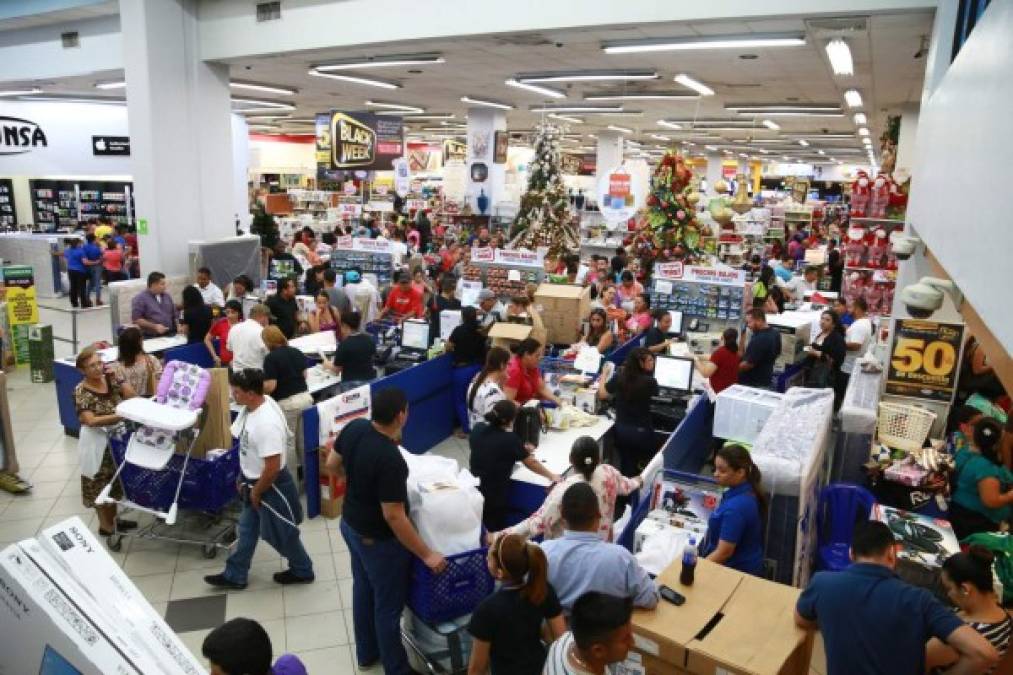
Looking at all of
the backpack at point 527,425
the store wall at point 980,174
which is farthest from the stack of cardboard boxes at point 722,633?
the backpack at point 527,425

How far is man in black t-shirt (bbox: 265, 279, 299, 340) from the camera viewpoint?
8.98m

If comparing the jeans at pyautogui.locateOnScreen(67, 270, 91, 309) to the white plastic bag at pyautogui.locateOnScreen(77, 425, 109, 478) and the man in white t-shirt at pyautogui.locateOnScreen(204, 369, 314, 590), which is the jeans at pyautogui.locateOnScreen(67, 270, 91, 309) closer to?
the white plastic bag at pyautogui.locateOnScreen(77, 425, 109, 478)

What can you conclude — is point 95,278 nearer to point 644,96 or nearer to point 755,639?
point 644,96

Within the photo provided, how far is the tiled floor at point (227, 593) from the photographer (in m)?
4.73

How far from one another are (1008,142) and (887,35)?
6.75 metres

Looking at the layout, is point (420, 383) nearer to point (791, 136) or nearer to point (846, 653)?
point (846, 653)

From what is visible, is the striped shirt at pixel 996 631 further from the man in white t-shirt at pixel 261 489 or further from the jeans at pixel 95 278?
the jeans at pixel 95 278

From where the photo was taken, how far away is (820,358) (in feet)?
28.0

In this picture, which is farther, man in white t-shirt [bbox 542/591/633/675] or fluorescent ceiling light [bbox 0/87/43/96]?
fluorescent ceiling light [bbox 0/87/43/96]

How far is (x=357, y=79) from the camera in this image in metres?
14.5

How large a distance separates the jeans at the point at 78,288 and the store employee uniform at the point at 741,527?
1442 centimetres

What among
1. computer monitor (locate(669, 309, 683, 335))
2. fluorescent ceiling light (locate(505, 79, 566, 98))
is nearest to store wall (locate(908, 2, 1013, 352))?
computer monitor (locate(669, 309, 683, 335))

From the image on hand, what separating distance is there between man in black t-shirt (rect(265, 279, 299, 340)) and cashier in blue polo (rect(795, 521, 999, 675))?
23.7ft

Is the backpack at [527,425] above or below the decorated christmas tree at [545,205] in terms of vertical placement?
below
